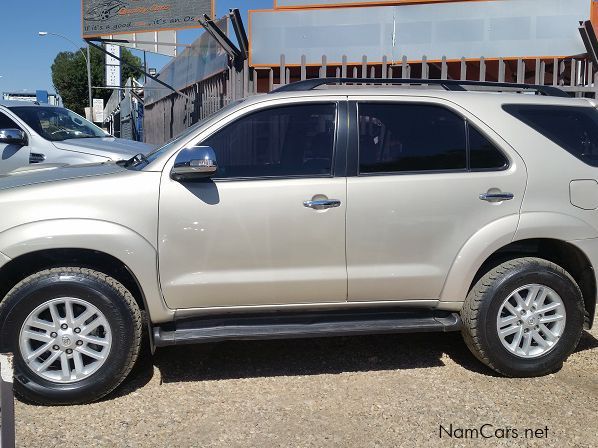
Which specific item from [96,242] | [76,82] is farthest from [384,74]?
[76,82]

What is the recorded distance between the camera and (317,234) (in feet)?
13.4

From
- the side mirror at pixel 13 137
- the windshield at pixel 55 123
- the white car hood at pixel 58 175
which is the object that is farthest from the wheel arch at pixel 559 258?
the side mirror at pixel 13 137

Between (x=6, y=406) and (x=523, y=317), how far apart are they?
3275 mm

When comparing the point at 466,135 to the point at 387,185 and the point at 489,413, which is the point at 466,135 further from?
the point at 489,413

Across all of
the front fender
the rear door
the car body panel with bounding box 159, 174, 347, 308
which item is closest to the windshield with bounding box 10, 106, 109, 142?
the front fender

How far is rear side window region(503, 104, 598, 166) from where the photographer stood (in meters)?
4.44

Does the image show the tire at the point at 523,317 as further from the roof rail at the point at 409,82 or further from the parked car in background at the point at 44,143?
the parked car in background at the point at 44,143

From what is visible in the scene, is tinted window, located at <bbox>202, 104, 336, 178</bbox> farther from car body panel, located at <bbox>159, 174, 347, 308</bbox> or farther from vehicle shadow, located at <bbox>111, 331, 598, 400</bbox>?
vehicle shadow, located at <bbox>111, 331, 598, 400</bbox>

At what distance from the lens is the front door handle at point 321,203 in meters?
4.05

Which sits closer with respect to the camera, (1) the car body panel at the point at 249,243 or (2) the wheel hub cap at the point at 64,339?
(2) the wheel hub cap at the point at 64,339

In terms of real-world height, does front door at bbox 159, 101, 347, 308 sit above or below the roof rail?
below

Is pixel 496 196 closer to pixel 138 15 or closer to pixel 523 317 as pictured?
pixel 523 317

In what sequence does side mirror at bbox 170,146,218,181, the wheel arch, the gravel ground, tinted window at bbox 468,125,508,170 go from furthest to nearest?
1. the wheel arch
2. tinted window at bbox 468,125,508,170
3. side mirror at bbox 170,146,218,181
4. the gravel ground

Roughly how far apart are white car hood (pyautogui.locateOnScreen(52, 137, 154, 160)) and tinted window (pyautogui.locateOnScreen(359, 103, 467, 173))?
394cm
